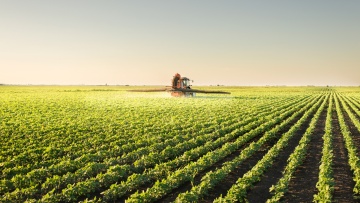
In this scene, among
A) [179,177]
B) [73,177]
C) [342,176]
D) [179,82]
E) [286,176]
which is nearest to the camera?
[73,177]

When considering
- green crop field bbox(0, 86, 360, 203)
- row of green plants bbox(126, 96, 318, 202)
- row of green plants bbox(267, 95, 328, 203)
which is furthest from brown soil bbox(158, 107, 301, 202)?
row of green plants bbox(267, 95, 328, 203)

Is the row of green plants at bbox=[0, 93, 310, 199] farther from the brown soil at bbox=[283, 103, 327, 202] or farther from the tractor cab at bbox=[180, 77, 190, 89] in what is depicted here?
the tractor cab at bbox=[180, 77, 190, 89]

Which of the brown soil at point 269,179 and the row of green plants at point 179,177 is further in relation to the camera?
the brown soil at point 269,179

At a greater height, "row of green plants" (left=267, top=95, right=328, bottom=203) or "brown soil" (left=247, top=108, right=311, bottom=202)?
"row of green plants" (left=267, top=95, right=328, bottom=203)

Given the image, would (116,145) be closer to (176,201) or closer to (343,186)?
(176,201)

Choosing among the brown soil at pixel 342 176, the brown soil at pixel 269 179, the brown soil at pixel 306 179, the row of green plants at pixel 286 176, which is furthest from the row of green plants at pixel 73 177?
the brown soil at pixel 342 176

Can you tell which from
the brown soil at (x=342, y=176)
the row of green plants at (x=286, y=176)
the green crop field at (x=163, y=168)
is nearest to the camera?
the row of green plants at (x=286, y=176)

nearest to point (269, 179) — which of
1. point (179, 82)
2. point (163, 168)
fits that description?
point (163, 168)

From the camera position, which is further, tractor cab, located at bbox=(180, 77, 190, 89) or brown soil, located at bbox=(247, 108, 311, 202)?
tractor cab, located at bbox=(180, 77, 190, 89)

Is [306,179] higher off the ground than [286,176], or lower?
lower

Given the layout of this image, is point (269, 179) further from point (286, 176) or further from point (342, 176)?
point (342, 176)

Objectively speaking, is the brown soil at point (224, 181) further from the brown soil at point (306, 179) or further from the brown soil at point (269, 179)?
the brown soil at point (306, 179)

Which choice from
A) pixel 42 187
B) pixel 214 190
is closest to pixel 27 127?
pixel 42 187

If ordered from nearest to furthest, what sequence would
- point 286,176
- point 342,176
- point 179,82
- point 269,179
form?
point 286,176 → point 269,179 → point 342,176 → point 179,82
